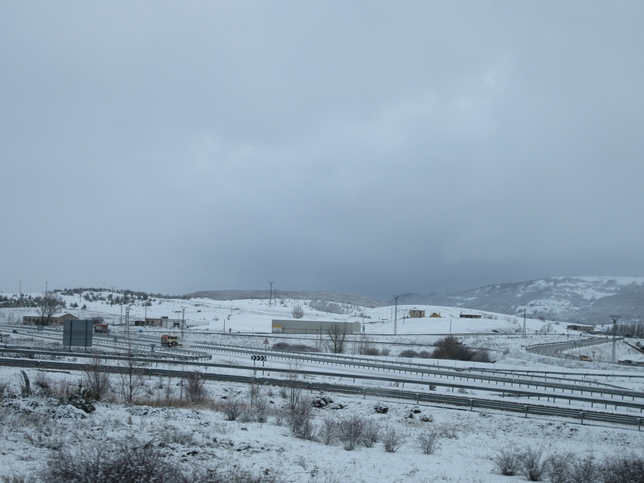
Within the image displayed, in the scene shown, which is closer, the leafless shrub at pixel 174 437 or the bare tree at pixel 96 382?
the leafless shrub at pixel 174 437

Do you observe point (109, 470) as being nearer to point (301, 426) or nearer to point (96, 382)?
point (301, 426)

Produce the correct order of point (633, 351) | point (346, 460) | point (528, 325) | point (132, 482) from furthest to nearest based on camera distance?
1. point (528, 325)
2. point (633, 351)
3. point (346, 460)
4. point (132, 482)

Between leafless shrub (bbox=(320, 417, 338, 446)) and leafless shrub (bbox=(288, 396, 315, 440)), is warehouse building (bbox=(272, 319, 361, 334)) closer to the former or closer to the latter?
leafless shrub (bbox=(288, 396, 315, 440))

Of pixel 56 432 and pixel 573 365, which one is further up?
pixel 56 432

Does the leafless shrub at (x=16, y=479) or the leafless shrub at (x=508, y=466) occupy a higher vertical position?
the leafless shrub at (x=16, y=479)

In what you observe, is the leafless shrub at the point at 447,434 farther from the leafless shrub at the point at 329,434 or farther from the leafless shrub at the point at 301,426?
the leafless shrub at the point at 301,426

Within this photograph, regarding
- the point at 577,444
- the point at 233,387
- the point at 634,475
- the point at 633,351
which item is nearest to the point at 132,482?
the point at 634,475

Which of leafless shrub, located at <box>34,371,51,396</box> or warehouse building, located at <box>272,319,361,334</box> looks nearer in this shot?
leafless shrub, located at <box>34,371,51,396</box>

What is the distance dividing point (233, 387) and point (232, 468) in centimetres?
2433

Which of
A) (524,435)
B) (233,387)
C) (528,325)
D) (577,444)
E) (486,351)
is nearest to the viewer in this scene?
(577,444)

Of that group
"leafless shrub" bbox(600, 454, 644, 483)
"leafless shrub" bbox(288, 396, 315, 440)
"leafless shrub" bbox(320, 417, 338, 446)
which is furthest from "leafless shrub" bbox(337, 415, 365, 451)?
"leafless shrub" bbox(600, 454, 644, 483)

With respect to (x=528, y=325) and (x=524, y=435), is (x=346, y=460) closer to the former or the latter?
(x=524, y=435)

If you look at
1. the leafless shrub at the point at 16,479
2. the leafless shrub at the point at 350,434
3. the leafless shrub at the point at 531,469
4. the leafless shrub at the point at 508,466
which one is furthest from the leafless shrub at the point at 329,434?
the leafless shrub at the point at 16,479

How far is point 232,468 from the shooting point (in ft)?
43.8
